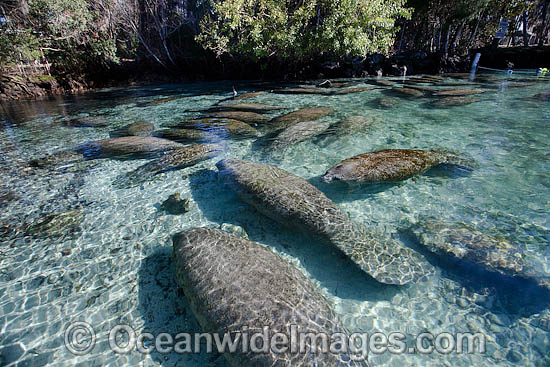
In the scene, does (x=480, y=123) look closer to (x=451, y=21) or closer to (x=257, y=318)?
(x=257, y=318)

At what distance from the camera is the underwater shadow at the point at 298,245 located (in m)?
3.17

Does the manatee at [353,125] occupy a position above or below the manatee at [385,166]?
above

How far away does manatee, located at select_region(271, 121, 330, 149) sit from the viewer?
22.9ft

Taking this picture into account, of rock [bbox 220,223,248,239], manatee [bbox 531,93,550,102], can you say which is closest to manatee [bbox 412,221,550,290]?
rock [bbox 220,223,248,239]

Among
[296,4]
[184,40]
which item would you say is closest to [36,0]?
[184,40]

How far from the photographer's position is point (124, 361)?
8.23ft

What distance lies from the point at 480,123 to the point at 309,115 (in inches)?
217

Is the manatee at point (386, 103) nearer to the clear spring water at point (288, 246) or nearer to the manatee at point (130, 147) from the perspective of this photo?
the clear spring water at point (288, 246)

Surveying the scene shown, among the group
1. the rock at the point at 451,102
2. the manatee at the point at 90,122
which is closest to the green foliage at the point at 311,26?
the rock at the point at 451,102

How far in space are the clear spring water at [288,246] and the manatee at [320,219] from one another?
24cm

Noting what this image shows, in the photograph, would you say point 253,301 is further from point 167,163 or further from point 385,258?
point 167,163

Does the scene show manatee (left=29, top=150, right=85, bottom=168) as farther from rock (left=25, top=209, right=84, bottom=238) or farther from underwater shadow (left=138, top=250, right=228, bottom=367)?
underwater shadow (left=138, top=250, right=228, bottom=367)

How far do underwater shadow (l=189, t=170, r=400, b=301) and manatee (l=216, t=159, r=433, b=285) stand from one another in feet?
0.68

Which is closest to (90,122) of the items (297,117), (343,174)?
(297,117)
